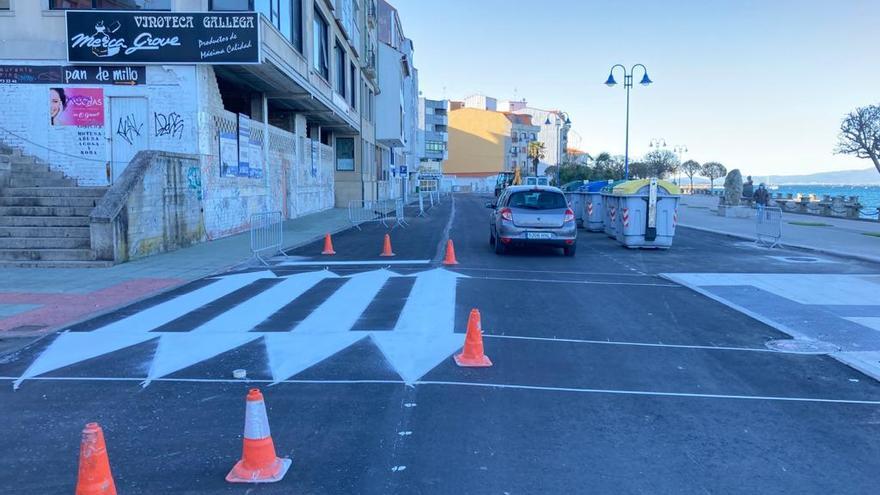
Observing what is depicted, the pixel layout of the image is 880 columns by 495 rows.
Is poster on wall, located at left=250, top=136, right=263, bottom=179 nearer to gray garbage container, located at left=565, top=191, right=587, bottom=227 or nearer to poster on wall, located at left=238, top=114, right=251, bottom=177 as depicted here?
poster on wall, located at left=238, top=114, right=251, bottom=177

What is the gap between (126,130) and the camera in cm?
1650

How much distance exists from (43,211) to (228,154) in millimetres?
5458

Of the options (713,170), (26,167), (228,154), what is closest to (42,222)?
(26,167)

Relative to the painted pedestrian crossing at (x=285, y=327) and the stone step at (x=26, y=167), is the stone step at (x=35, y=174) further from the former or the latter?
the painted pedestrian crossing at (x=285, y=327)

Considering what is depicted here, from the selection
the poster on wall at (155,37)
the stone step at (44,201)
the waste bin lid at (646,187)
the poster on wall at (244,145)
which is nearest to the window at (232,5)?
the poster on wall at (155,37)

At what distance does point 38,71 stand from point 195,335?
12.2 metres

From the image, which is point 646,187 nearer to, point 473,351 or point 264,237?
point 264,237

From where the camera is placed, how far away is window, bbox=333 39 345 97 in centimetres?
3369

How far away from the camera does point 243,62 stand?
16828 mm

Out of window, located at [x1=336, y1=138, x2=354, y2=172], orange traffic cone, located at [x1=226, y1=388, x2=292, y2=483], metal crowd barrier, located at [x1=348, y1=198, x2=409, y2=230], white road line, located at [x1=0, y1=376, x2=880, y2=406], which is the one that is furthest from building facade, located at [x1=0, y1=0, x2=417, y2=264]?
window, located at [x1=336, y1=138, x2=354, y2=172]

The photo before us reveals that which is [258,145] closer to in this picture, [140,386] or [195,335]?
[195,335]

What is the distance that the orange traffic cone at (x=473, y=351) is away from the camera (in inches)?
249

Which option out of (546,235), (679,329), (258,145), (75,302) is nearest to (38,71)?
(258,145)

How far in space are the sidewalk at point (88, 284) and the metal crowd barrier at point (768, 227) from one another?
45.4ft
